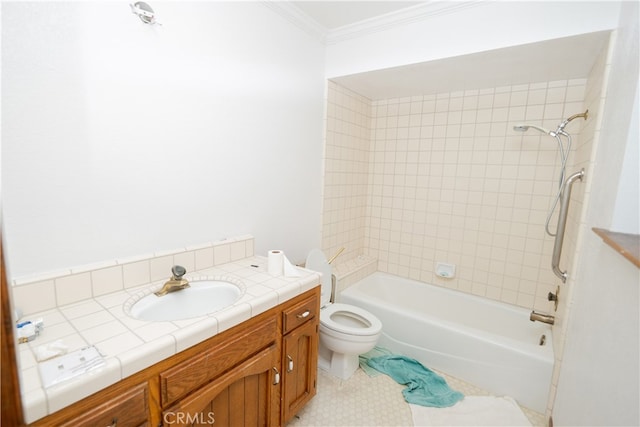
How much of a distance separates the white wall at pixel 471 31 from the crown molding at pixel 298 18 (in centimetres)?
16

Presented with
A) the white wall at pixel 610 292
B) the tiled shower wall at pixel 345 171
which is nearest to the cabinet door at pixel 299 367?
the tiled shower wall at pixel 345 171

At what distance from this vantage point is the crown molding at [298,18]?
176 centimetres

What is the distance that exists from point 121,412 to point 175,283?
0.54 m

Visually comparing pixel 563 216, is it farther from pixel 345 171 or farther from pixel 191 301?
pixel 191 301

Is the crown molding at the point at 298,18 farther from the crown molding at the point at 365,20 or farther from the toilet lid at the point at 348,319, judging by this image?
the toilet lid at the point at 348,319

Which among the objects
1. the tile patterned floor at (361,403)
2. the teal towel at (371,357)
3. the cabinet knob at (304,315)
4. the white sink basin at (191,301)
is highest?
the white sink basin at (191,301)

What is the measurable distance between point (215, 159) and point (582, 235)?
6.43 ft

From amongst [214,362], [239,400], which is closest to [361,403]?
[239,400]

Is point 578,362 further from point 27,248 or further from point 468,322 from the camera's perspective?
point 27,248

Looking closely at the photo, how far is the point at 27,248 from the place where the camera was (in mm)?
1032

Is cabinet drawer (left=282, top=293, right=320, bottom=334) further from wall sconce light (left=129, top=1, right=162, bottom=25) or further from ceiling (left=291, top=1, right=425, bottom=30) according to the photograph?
ceiling (left=291, top=1, right=425, bottom=30)

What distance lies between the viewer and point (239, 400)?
3.85ft

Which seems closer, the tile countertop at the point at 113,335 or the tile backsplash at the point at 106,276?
the tile countertop at the point at 113,335

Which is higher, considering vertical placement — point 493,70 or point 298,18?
point 298,18
